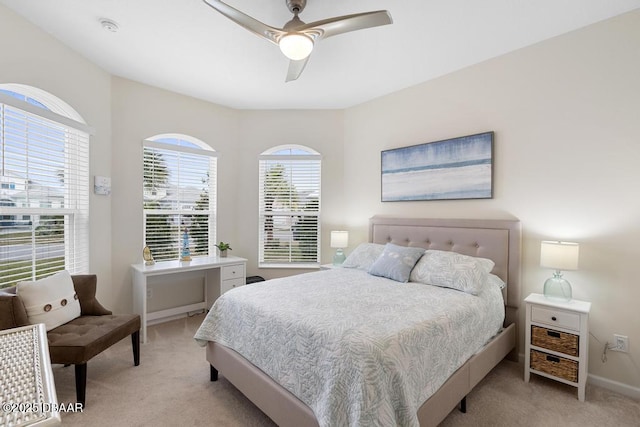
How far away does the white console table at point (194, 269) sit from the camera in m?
3.10

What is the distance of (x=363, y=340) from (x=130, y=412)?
5.63 ft

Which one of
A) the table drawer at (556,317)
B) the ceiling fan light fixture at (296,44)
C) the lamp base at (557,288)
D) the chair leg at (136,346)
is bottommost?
the chair leg at (136,346)

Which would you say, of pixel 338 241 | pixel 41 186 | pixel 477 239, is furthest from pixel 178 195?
pixel 477 239

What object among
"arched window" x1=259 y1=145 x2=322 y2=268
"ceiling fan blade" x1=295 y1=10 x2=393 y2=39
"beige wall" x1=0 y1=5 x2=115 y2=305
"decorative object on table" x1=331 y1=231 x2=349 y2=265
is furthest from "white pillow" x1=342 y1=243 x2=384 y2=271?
"beige wall" x1=0 y1=5 x2=115 y2=305

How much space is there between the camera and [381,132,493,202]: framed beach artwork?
2.95 meters

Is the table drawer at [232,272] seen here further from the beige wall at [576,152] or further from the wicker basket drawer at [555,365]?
the wicker basket drawer at [555,365]

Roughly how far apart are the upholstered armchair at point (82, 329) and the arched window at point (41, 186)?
36 centimetres

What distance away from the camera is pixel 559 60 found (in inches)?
99.3

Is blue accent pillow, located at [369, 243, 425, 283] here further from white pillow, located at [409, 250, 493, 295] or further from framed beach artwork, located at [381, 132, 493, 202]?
framed beach artwork, located at [381, 132, 493, 202]

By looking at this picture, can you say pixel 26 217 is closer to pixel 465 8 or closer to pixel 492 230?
pixel 465 8

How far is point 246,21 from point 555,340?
123 inches

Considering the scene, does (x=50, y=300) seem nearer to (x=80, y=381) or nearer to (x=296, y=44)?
(x=80, y=381)

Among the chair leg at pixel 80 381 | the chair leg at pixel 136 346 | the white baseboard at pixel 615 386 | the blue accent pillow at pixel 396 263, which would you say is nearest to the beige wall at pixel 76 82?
the chair leg at pixel 136 346

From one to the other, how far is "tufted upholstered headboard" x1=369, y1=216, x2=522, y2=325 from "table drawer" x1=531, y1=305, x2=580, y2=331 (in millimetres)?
362
